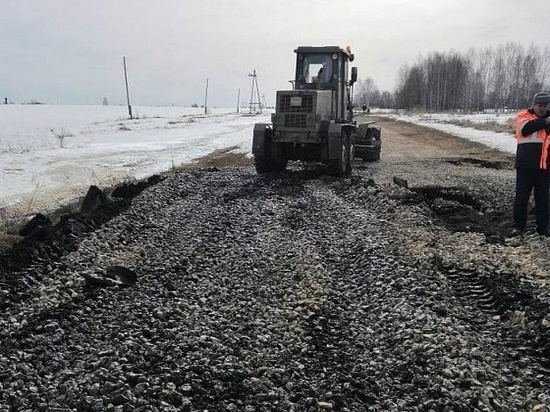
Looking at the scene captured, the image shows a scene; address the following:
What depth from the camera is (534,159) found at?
7527mm

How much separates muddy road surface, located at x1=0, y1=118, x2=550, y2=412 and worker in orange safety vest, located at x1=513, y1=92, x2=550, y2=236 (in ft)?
1.88

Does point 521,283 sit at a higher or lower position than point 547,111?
lower

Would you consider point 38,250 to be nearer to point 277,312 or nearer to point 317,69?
point 277,312

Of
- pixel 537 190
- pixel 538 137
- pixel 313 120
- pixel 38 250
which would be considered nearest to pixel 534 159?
pixel 538 137

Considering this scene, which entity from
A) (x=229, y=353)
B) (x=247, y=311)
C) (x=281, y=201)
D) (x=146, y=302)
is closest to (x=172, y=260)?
(x=146, y=302)

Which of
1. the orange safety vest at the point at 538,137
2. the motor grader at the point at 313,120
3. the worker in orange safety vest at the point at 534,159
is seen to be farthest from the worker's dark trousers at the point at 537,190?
the motor grader at the point at 313,120

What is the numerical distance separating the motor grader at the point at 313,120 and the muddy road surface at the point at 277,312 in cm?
417

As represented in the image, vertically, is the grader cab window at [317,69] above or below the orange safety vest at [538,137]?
above

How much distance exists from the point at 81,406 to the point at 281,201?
7.21 meters

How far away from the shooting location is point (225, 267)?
21.3 ft

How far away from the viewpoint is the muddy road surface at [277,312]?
3.76 metres

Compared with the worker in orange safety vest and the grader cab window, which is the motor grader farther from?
the worker in orange safety vest

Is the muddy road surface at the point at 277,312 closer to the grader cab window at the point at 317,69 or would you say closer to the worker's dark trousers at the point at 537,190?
the worker's dark trousers at the point at 537,190

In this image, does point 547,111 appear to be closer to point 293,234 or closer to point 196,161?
point 293,234
